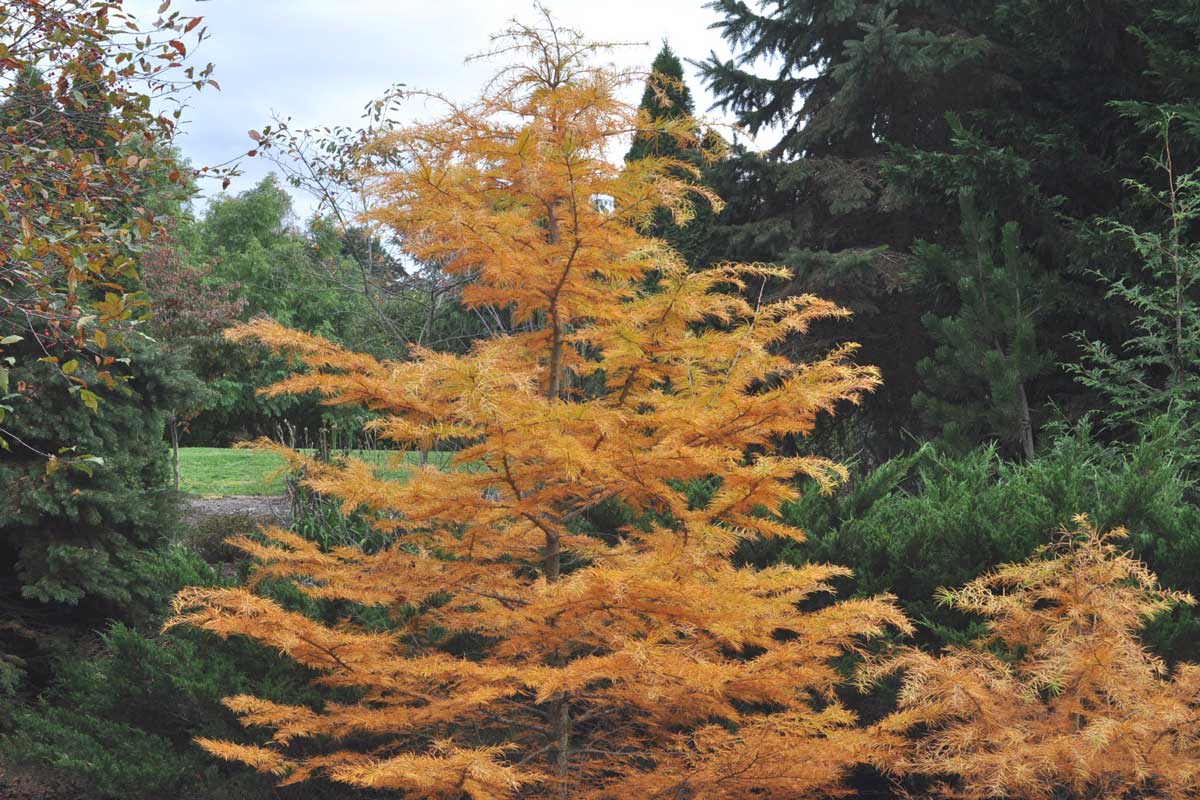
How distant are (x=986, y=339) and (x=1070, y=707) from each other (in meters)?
6.17

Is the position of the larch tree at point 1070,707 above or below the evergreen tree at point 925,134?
below

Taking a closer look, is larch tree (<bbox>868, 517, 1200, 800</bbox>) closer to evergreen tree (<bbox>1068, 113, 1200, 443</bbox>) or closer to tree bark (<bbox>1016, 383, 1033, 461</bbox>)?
evergreen tree (<bbox>1068, 113, 1200, 443</bbox>)

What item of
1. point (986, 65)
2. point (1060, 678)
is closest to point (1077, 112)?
point (986, 65)

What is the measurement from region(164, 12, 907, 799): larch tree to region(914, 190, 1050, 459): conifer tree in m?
5.56

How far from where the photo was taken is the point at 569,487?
10.7ft

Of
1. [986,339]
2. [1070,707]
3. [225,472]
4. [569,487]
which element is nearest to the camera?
[1070,707]

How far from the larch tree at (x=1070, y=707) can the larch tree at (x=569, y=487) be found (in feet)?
0.98

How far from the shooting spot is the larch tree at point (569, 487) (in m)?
2.91

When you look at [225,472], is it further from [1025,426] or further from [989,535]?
[989,535]

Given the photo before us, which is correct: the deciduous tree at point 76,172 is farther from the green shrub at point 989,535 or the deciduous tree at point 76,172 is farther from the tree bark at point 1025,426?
the tree bark at point 1025,426

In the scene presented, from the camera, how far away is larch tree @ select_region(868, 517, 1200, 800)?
2.80m

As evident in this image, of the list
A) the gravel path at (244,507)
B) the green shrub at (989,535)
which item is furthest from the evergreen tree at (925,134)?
the gravel path at (244,507)

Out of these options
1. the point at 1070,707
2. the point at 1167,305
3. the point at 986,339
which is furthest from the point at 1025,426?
the point at 1070,707

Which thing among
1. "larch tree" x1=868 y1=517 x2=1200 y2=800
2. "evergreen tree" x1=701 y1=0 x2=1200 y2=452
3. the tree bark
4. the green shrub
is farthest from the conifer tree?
"larch tree" x1=868 y1=517 x2=1200 y2=800
